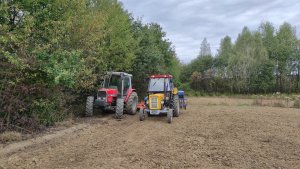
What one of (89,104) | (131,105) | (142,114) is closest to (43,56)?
(89,104)

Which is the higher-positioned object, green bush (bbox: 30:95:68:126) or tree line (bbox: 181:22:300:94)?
tree line (bbox: 181:22:300:94)

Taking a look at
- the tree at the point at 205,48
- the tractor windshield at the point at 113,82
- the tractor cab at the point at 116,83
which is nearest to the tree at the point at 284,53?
the tree at the point at 205,48

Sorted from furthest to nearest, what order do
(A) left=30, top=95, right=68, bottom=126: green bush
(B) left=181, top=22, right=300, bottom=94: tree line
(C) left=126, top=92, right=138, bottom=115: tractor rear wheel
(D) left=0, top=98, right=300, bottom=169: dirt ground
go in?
(B) left=181, top=22, right=300, bottom=94: tree line < (C) left=126, top=92, right=138, bottom=115: tractor rear wheel < (A) left=30, top=95, right=68, bottom=126: green bush < (D) left=0, top=98, right=300, bottom=169: dirt ground

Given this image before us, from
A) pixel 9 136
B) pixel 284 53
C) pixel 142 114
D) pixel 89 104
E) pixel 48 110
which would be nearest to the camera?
pixel 9 136

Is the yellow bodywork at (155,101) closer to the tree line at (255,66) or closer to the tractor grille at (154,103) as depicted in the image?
the tractor grille at (154,103)

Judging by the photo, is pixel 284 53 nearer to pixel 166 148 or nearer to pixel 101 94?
pixel 101 94

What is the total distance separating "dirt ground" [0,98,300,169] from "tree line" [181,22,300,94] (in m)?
36.6

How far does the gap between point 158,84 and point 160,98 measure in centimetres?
125

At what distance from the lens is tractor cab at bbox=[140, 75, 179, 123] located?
13.5 meters

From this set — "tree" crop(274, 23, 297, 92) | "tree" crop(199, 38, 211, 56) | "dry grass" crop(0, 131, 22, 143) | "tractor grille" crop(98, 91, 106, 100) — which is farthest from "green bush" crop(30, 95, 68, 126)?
"tree" crop(199, 38, 211, 56)

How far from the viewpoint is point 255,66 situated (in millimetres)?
47125

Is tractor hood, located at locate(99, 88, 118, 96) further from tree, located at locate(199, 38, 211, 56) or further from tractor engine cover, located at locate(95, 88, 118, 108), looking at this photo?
tree, located at locate(199, 38, 211, 56)

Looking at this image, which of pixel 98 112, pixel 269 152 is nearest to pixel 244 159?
pixel 269 152

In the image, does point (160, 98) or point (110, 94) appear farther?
A: point (110, 94)
